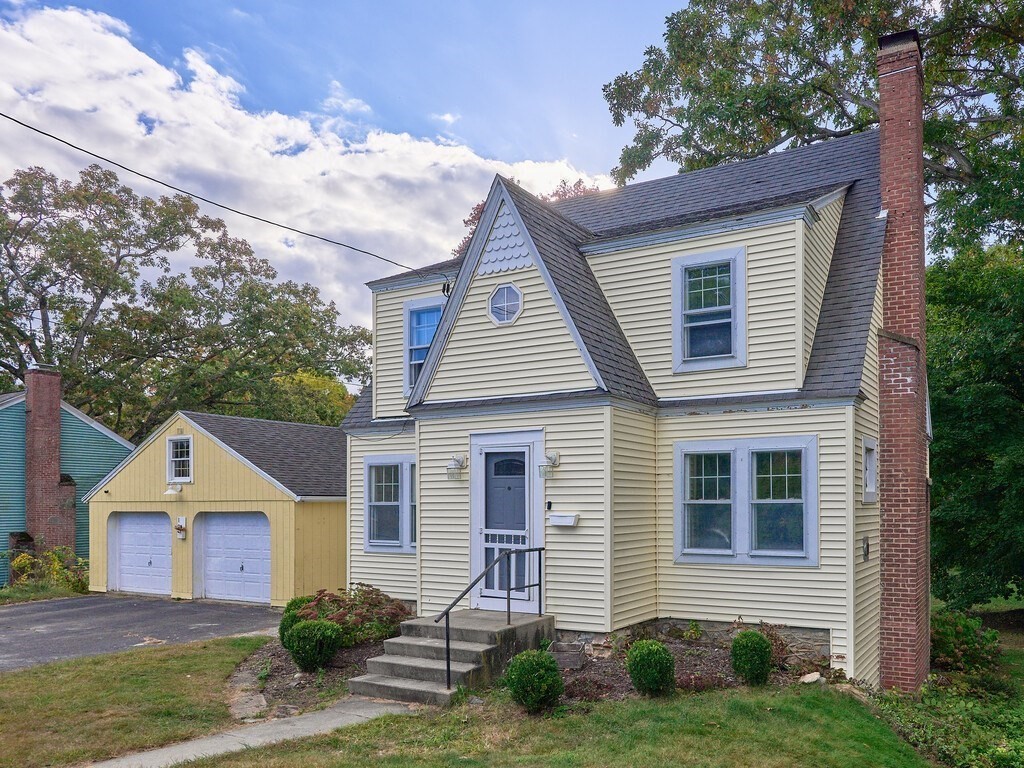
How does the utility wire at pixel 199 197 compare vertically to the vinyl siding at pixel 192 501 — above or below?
above

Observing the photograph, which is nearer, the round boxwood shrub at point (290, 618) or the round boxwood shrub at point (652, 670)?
the round boxwood shrub at point (652, 670)

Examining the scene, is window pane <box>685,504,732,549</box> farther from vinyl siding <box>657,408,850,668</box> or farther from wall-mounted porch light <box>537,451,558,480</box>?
wall-mounted porch light <box>537,451,558,480</box>

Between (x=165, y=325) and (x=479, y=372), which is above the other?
(x=165, y=325)

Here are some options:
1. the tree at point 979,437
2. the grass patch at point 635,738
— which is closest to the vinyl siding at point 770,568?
the grass patch at point 635,738

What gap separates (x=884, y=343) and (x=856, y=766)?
250 inches

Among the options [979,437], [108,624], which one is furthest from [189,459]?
[979,437]

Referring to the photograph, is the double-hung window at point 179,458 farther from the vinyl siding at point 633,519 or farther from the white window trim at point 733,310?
the white window trim at point 733,310

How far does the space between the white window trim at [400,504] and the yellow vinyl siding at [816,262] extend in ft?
22.4

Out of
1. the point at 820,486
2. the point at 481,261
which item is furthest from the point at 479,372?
the point at 820,486

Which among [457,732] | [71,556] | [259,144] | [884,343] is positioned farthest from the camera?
[71,556]

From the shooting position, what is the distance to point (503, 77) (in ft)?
44.0

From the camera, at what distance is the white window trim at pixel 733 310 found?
11.1 metres

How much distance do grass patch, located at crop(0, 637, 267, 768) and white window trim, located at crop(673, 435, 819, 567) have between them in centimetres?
616

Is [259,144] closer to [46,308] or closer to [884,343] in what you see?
[884,343]
